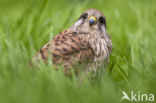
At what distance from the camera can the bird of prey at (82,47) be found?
10.3 feet

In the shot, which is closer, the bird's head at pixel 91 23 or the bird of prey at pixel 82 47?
the bird of prey at pixel 82 47

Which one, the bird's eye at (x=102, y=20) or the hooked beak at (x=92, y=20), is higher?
the bird's eye at (x=102, y=20)

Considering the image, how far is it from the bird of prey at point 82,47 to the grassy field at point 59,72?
0.15 m

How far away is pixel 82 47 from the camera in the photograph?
329 centimetres

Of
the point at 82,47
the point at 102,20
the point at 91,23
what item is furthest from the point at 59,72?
the point at 102,20

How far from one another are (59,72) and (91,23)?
987 millimetres

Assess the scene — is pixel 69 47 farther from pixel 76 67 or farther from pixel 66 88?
pixel 66 88

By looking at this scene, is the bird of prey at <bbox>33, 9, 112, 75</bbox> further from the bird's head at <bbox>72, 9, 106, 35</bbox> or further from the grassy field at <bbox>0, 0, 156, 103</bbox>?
the grassy field at <bbox>0, 0, 156, 103</bbox>

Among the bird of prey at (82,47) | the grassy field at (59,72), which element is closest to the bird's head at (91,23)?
the bird of prey at (82,47)

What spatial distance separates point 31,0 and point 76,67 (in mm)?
1714

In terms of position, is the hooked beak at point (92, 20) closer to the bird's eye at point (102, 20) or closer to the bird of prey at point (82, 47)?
the bird of prey at point (82, 47)

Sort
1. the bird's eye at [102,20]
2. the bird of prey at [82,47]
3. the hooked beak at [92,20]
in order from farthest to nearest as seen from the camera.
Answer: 1. the bird's eye at [102,20]
2. the hooked beak at [92,20]
3. the bird of prey at [82,47]

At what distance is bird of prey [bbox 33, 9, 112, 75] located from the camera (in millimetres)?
3142

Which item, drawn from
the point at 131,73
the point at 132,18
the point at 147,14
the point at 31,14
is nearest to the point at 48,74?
the point at 131,73
